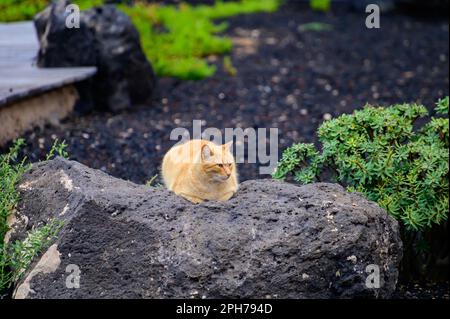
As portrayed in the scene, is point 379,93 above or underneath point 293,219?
underneath

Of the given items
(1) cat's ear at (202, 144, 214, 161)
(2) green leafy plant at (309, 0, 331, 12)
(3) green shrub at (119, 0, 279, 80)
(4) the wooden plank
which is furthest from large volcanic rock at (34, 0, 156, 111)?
(2) green leafy plant at (309, 0, 331, 12)

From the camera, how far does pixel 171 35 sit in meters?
11.4

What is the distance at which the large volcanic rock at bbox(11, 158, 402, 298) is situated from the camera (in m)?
3.80

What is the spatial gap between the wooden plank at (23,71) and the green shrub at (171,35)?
3.44ft

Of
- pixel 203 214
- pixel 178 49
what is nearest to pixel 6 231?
pixel 203 214

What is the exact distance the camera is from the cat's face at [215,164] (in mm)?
4613

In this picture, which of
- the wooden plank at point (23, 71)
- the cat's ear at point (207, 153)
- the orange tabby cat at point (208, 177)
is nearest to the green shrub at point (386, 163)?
the orange tabby cat at point (208, 177)

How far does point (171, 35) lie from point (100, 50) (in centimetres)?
312

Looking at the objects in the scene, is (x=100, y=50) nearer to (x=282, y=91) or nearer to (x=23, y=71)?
(x=23, y=71)

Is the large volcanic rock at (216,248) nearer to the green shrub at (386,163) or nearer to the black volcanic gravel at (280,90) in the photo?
the green shrub at (386,163)

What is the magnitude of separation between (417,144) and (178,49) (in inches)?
253

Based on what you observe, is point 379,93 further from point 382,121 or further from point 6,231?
point 6,231

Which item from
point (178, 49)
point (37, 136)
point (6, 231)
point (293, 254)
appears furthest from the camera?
point (178, 49)
